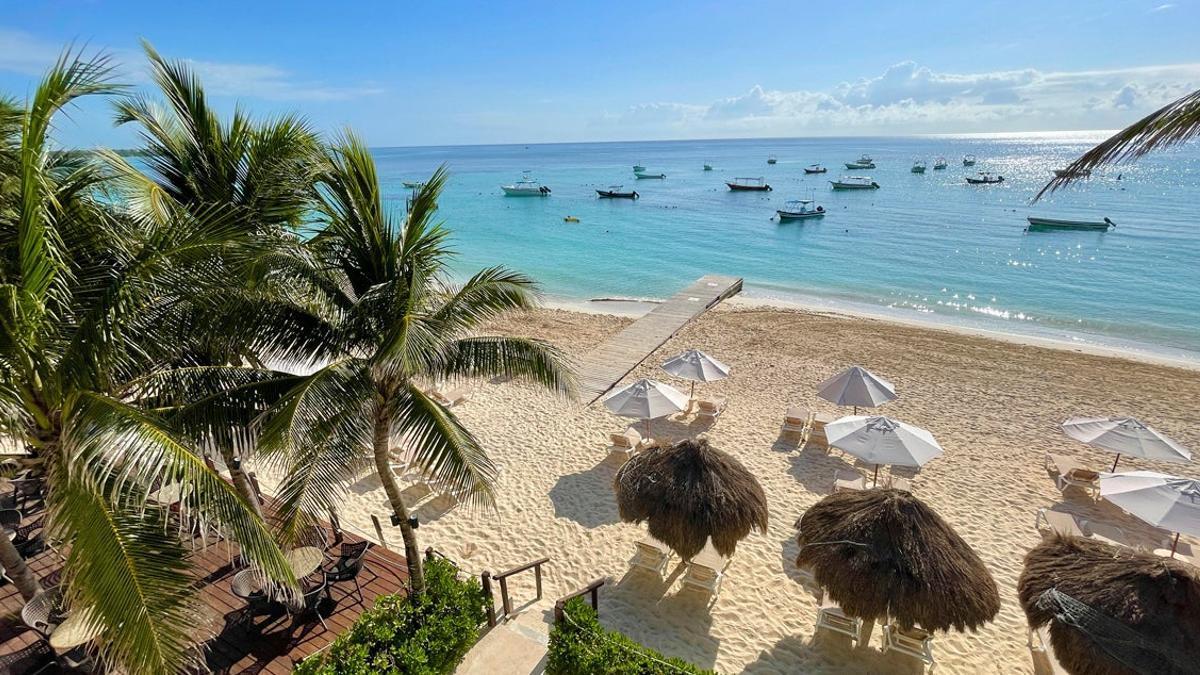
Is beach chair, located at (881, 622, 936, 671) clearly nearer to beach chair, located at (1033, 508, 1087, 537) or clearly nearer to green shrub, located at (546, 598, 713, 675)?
green shrub, located at (546, 598, 713, 675)

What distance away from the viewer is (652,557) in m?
8.27

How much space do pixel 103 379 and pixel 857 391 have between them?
12.0 meters

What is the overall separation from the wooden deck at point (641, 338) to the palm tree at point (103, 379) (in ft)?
35.8

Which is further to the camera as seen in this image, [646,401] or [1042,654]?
[646,401]

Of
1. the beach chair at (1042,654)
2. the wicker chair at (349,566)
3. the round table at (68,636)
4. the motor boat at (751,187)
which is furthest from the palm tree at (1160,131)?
the motor boat at (751,187)

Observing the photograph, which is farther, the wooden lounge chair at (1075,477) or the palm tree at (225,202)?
the wooden lounge chair at (1075,477)

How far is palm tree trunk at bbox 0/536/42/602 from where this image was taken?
5.24 metres

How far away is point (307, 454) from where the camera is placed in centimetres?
494

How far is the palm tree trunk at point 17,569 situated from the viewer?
5238 mm

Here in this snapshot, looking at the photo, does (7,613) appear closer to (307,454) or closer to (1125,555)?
(307,454)

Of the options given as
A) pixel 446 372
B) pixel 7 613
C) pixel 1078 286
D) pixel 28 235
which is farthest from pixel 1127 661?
pixel 1078 286

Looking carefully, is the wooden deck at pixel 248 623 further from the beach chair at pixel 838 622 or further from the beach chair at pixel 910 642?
Answer: the beach chair at pixel 910 642

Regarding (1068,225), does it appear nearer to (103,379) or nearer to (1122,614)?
(1122,614)

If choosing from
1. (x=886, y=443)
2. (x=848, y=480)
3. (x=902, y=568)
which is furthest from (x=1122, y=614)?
(x=848, y=480)
